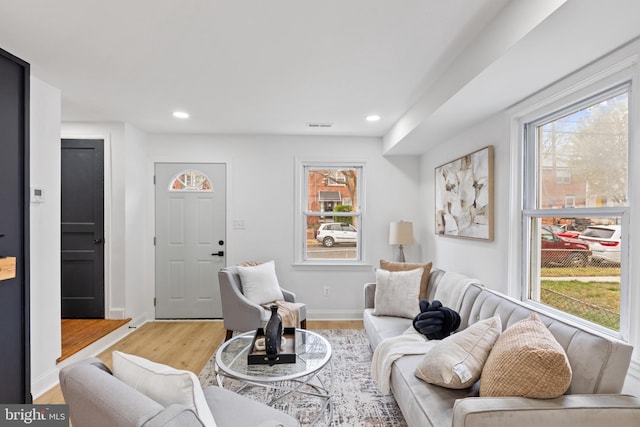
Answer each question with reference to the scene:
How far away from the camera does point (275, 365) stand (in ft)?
6.85

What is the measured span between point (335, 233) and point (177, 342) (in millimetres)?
2211

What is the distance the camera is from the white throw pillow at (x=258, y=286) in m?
3.48

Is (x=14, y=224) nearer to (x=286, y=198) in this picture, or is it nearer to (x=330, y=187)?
(x=286, y=198)

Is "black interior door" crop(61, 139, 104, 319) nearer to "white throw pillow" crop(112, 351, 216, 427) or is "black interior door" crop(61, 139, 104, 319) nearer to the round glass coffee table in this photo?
the round glass coffee table

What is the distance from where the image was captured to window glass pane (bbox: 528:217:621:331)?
180cm

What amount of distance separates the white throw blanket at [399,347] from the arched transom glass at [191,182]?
298cm

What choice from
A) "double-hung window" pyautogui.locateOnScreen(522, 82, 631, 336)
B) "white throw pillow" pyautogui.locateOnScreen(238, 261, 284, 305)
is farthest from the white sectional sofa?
"white throw pillow" pyautogui.locateOnScreen(238, 261, 284, 305)

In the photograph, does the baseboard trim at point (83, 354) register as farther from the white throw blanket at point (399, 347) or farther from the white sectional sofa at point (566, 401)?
the white sectional sofa at point (566, 401)

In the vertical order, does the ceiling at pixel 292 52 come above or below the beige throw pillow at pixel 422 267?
above

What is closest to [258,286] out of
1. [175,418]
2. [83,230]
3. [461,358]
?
[83,230]

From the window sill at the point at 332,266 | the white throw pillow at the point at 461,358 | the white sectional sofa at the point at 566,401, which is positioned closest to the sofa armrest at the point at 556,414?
the white sectional sofa at the point at 566,401

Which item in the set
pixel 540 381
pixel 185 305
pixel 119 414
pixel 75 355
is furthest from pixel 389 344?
pixel 185 305

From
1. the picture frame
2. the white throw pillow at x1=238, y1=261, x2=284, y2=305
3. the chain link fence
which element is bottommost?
the white throw pillow at x1=238, y1=261, x2=284, y2=305

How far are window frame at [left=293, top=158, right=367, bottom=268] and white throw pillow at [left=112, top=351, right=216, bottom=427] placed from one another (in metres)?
3.09
